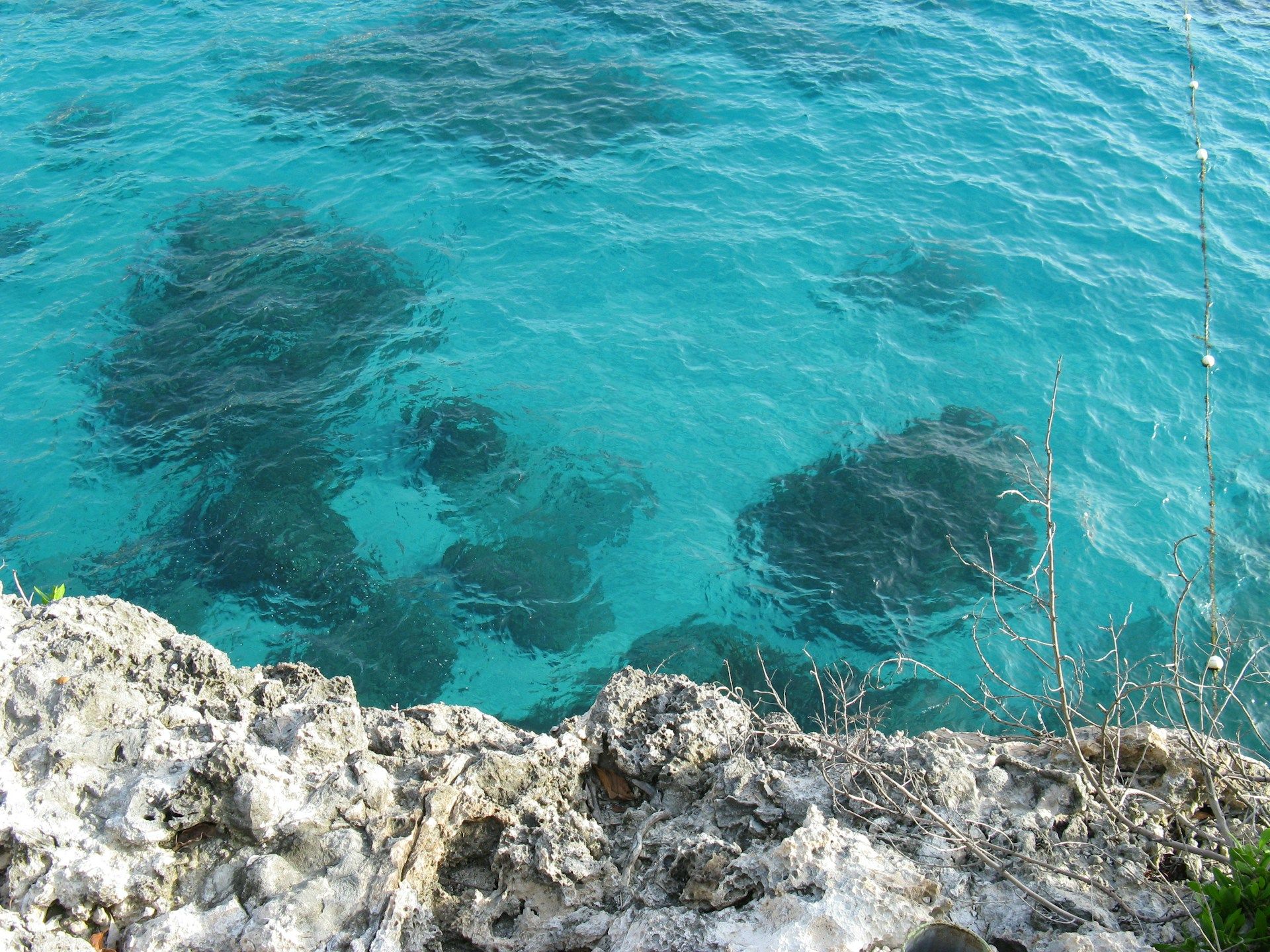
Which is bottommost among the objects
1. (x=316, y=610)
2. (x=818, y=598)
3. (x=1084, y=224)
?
(x=316, y=610)

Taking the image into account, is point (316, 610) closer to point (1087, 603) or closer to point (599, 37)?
point (1087, 603)

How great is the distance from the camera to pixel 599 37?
801 inches

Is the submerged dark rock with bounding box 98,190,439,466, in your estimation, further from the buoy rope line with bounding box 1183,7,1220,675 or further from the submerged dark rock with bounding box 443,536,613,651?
the buoy rope line with bounding box 1183,7,1220,675

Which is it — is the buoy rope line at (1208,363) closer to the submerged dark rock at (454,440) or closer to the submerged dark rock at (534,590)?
the submerged dark rock at (534,590)

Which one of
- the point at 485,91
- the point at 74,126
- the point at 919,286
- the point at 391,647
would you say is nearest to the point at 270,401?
the point at 391,647

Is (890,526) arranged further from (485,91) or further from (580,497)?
(485,91)

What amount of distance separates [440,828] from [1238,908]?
13.7 feet

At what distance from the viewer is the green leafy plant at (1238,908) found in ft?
13.1

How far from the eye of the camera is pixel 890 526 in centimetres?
1130

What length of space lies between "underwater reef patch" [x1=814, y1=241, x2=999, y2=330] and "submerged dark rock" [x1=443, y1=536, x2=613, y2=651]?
656cm

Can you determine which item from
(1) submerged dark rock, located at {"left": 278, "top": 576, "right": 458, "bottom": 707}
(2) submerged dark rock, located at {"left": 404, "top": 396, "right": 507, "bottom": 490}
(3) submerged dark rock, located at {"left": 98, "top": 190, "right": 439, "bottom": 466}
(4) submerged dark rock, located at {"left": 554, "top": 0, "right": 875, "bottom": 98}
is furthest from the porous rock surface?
(4) submerged dark rock, located at {"left": 554, "top": 0, "right": 875, "bottom": 98}

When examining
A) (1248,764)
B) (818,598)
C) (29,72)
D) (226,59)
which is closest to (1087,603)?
(818,598)

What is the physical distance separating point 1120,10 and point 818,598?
19044 mm

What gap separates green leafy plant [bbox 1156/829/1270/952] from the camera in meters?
3.98
